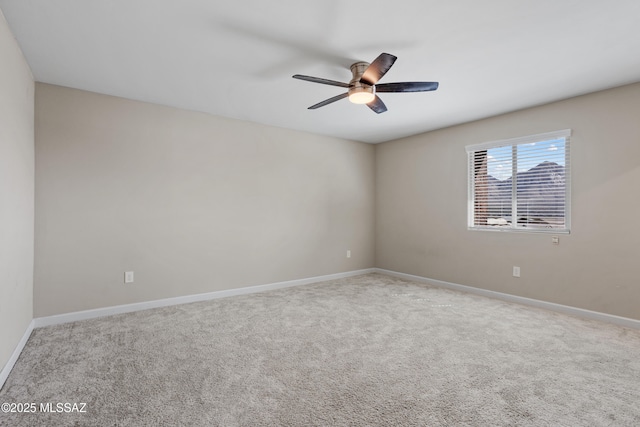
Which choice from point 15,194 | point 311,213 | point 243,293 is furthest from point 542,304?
point 15,194

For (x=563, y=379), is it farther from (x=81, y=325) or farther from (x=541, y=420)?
(x=81, y=325)

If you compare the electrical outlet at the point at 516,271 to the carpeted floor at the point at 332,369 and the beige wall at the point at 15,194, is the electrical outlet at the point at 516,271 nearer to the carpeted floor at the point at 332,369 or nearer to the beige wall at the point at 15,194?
the carpeted floor at the point at 332,369

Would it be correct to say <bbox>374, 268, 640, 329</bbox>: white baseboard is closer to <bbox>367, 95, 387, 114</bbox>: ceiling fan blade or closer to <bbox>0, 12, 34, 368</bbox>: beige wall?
<bbox>367, 95, 387, 114</bbox>: ceiling fan blade

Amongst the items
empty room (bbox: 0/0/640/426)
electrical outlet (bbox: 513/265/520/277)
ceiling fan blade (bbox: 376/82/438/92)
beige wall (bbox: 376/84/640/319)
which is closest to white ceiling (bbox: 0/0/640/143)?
empty room (bbox: 0/0/640/426)

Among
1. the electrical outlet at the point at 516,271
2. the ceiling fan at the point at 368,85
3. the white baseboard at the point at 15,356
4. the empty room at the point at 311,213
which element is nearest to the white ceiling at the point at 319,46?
the empty room at the point at 311,213

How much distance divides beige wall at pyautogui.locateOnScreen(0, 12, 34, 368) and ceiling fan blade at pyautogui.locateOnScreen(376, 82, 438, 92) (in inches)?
105

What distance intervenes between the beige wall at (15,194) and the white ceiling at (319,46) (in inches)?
9.9

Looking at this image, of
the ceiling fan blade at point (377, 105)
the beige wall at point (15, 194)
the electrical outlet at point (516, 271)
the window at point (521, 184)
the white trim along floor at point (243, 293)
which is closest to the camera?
the beige wall at point (15, 194)

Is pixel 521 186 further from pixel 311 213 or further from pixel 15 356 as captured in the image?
pixel 15 356

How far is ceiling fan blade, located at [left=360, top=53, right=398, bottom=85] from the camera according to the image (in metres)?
2.13

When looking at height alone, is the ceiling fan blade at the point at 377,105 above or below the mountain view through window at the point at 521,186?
above

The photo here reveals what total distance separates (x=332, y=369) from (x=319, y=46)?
2439 millimetres

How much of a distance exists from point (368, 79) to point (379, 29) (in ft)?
1.22

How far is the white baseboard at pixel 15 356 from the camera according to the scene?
2082 millimetres
